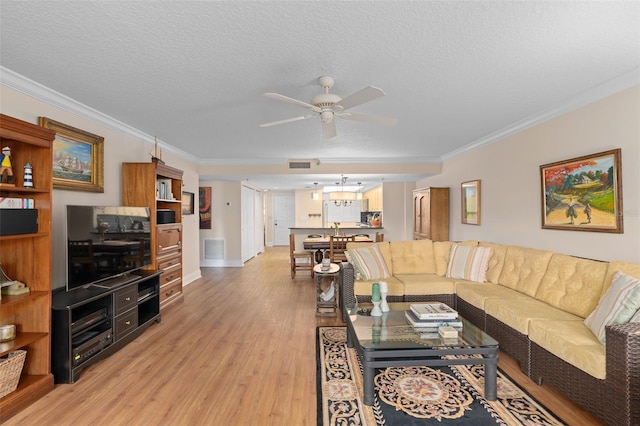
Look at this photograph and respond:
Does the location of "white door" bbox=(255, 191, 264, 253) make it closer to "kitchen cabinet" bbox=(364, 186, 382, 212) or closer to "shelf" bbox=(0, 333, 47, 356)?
"kitchen cabinet" bbox=(364, 186, 382, 212)

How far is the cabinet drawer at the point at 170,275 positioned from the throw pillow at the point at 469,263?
146 inches

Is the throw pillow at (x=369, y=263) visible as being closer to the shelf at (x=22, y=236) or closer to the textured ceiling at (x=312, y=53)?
the textured ceiling at (x=312, y=53)

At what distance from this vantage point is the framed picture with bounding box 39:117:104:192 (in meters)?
3.08

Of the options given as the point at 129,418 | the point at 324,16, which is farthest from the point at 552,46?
the point at 129,418

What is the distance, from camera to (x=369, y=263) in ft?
13.5

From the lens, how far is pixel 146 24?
74.2 inches

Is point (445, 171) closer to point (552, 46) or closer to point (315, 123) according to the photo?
point (315, 123)

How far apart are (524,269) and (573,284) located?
1.95ft

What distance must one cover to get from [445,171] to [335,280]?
3.59m

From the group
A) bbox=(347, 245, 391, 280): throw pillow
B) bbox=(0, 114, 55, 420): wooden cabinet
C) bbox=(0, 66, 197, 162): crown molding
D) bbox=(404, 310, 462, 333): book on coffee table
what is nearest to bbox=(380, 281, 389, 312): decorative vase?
bbox=(404, 310, 462, 333): book on coffee table

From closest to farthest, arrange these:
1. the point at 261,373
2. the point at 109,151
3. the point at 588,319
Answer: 1. the point at 588,319
2. the point at 261,373
3. the point at 109,151

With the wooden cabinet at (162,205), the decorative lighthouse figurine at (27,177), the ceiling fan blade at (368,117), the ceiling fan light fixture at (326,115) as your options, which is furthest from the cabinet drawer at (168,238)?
the ceiling fan blade at (368,117)

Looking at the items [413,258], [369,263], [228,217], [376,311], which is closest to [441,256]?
[413,258]

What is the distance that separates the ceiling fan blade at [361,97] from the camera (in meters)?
2.17
